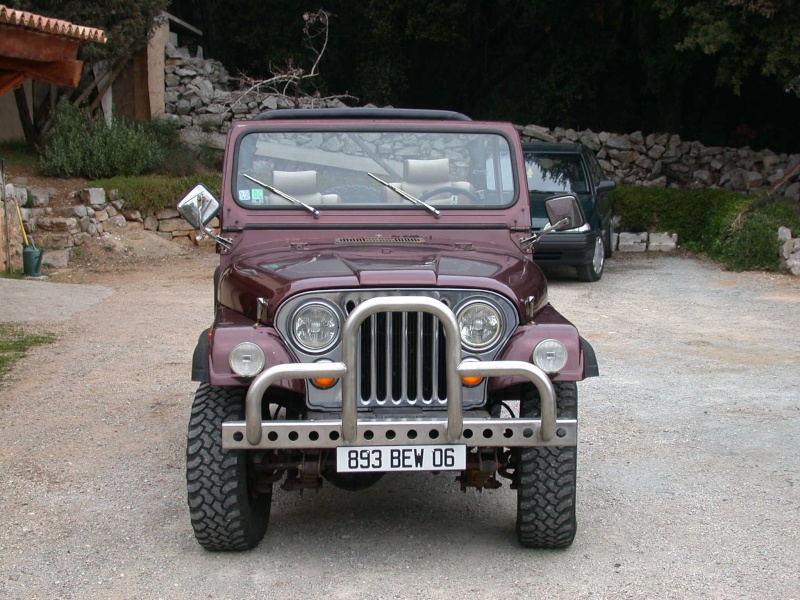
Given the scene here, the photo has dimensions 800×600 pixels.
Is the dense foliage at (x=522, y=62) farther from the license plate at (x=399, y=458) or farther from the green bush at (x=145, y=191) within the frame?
the license plate at (x=399, y=458)

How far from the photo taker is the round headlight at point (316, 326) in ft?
12.7

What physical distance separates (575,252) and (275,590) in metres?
8.88

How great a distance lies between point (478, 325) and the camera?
390cm

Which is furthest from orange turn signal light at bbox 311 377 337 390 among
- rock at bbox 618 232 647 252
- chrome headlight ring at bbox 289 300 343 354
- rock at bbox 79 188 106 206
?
rock at bbox 618 232 647 252

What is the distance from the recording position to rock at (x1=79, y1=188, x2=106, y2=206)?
15.1m

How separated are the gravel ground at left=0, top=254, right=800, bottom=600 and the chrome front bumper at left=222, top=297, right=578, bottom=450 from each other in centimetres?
60

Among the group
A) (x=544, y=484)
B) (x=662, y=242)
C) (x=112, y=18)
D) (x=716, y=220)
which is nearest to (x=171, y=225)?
(x=112, y=18)

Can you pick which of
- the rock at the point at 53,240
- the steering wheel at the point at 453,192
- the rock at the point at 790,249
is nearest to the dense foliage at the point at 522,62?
the rock at the point at 790,249

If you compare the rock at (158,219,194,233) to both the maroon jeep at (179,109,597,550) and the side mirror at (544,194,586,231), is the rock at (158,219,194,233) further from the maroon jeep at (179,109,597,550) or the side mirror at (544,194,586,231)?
the side mirror at (544,194,586,231)

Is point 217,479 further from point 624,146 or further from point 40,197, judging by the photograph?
point 624,146

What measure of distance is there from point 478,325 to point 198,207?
159 centimetres

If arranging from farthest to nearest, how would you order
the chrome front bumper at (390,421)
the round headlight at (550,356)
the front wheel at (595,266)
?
1. the front wheel at (595,266)
2. the round headlight at (550,356)
3. the chrome front bumper at (390,421)

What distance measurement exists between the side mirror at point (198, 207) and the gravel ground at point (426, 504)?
4.37ft

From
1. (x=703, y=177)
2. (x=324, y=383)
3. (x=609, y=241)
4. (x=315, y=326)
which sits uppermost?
(x=315, y=326)
